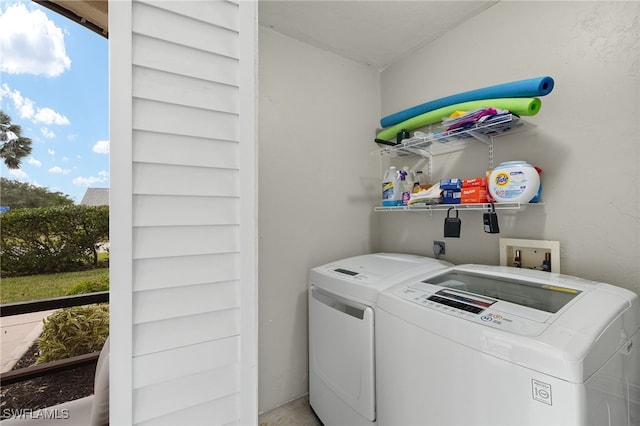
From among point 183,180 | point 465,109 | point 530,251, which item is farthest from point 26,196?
point 530,251

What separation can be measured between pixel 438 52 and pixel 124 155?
2.07 metres

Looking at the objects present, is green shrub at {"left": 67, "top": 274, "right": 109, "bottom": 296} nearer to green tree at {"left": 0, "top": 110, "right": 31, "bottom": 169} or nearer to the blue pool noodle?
green tree at {"left": 0, "top": 110, "right": 31, "bottom": 169}

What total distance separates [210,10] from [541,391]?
52.5 inches

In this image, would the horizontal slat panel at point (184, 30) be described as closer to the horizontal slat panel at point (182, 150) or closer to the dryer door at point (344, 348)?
the horizontal slat panel at point (182, 150)

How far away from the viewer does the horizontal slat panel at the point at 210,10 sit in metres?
0.66

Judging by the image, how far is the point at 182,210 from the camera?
26.5 inches

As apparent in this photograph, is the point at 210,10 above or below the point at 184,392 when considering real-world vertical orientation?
above

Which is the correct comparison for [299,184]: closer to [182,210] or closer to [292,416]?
[182,210]

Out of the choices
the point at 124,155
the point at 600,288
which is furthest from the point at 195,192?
the point at 600,288

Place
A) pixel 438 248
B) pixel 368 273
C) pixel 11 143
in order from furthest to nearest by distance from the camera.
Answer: pixel 438 248 < pixel 368 273 < pixel 11 143

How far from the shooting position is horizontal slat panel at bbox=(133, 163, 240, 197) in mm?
635

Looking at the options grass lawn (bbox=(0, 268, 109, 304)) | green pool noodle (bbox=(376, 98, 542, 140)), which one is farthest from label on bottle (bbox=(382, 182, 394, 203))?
grass lawn (bbox=(0, 268, 109, 304))

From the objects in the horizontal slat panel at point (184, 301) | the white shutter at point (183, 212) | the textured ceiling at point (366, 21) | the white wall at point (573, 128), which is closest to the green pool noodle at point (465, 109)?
the white wall at point (573, 128)

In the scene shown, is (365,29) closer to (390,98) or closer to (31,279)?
(390,98)
